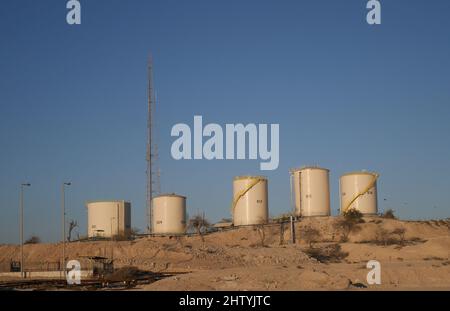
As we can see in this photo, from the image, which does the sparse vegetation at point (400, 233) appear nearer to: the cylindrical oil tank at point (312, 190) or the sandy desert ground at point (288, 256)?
the sandy desert ground at point (288, 256)

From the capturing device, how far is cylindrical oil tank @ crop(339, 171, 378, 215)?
→ 7931 cm

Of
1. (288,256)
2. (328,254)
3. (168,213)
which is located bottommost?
(328,254)

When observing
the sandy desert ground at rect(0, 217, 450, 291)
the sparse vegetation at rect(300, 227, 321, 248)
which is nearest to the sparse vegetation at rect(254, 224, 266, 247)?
the sandy desert ground at rect(0, 217, 450, 291)

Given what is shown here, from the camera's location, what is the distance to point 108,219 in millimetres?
79125

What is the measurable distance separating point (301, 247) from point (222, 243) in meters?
12.1

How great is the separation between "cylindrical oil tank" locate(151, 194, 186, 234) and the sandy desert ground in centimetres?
305

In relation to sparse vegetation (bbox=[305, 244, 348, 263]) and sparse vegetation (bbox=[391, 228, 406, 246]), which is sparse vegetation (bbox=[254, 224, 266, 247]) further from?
sparse vegetation (bbox=[391, 228, 406, 246])

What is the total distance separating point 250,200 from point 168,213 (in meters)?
10.8

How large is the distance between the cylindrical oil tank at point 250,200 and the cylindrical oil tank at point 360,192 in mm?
11307

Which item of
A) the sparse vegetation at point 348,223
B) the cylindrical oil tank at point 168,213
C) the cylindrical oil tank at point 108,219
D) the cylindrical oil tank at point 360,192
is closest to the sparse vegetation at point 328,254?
the sparse vegetation at point 348,223
